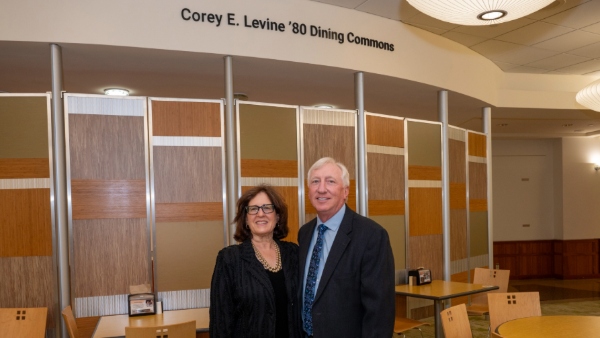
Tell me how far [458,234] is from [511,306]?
2.70 meters

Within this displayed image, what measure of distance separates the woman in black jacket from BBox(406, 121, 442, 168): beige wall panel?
389 centimetres

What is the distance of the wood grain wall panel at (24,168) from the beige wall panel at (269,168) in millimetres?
1750

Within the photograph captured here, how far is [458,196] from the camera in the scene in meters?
7.09

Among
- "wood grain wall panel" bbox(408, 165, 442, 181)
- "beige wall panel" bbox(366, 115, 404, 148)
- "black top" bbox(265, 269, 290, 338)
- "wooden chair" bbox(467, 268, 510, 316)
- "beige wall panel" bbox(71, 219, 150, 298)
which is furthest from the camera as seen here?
"wood grain wall panel" bbox(408, 165, 442, 181)

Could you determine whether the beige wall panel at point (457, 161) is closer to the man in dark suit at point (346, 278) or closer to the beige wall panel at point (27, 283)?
the man in dark suit at point (346, 278)

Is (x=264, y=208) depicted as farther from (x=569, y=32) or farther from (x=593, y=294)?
(x=593, y=294)

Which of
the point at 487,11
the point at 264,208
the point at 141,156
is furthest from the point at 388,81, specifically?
the point at 264,208

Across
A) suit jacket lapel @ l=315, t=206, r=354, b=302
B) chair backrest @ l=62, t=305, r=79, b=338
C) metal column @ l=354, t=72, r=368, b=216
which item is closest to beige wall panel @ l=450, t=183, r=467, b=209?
metal column @ l=354, t=72, r=368, b=216

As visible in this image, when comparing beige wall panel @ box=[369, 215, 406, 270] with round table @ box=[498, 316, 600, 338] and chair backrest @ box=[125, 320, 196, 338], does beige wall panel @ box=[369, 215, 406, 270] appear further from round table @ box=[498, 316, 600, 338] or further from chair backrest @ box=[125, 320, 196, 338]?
chair backrest @ box=[125, 320, 196, 338]

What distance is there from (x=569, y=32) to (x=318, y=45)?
3666 millimetres

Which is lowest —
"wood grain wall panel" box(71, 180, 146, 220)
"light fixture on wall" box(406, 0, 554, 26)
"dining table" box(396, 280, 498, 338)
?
"dining table" box(396, 280, 498, 338)

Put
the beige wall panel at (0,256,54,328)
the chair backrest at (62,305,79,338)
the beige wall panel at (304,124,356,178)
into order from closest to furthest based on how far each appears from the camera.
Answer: the chair backrest at (62,305,79,338), the beige wall panel at (0,256,54,328), the beige wall panel at (304,124,356,178)

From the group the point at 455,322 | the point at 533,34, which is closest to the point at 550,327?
the point at 455,322

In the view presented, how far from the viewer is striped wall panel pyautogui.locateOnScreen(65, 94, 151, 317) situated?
439cm
